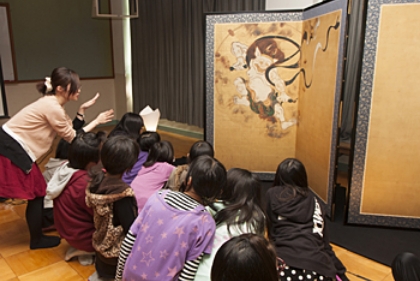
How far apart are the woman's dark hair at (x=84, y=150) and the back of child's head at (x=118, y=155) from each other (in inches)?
13.4

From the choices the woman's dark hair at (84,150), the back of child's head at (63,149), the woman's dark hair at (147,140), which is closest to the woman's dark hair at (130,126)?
the woman's dark hair at (147,140)

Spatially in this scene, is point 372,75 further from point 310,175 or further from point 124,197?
point 124,197

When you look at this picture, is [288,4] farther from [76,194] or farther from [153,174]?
[76,194]

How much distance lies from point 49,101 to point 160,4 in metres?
3.39

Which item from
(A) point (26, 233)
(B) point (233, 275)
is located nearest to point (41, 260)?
(A) point (26, 233)

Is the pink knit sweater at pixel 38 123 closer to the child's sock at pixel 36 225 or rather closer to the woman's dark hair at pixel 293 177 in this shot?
the child's sock at pixel 36 225

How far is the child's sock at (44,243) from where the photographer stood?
94.5 inches

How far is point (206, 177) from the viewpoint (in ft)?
4.75

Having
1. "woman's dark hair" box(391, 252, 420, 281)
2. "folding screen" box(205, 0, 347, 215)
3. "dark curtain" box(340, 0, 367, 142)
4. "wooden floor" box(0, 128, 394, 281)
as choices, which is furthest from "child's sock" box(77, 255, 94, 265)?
"dark curtain" box(340, 0, 367, 142)

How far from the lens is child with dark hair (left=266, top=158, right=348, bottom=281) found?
1.53 metres

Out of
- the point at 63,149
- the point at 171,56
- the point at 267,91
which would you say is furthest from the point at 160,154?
the point at 171,56

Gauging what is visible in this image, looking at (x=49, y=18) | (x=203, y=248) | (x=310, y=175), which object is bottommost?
(x=310, y=175)

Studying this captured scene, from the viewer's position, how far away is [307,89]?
300 centimetres

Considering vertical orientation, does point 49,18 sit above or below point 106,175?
above
